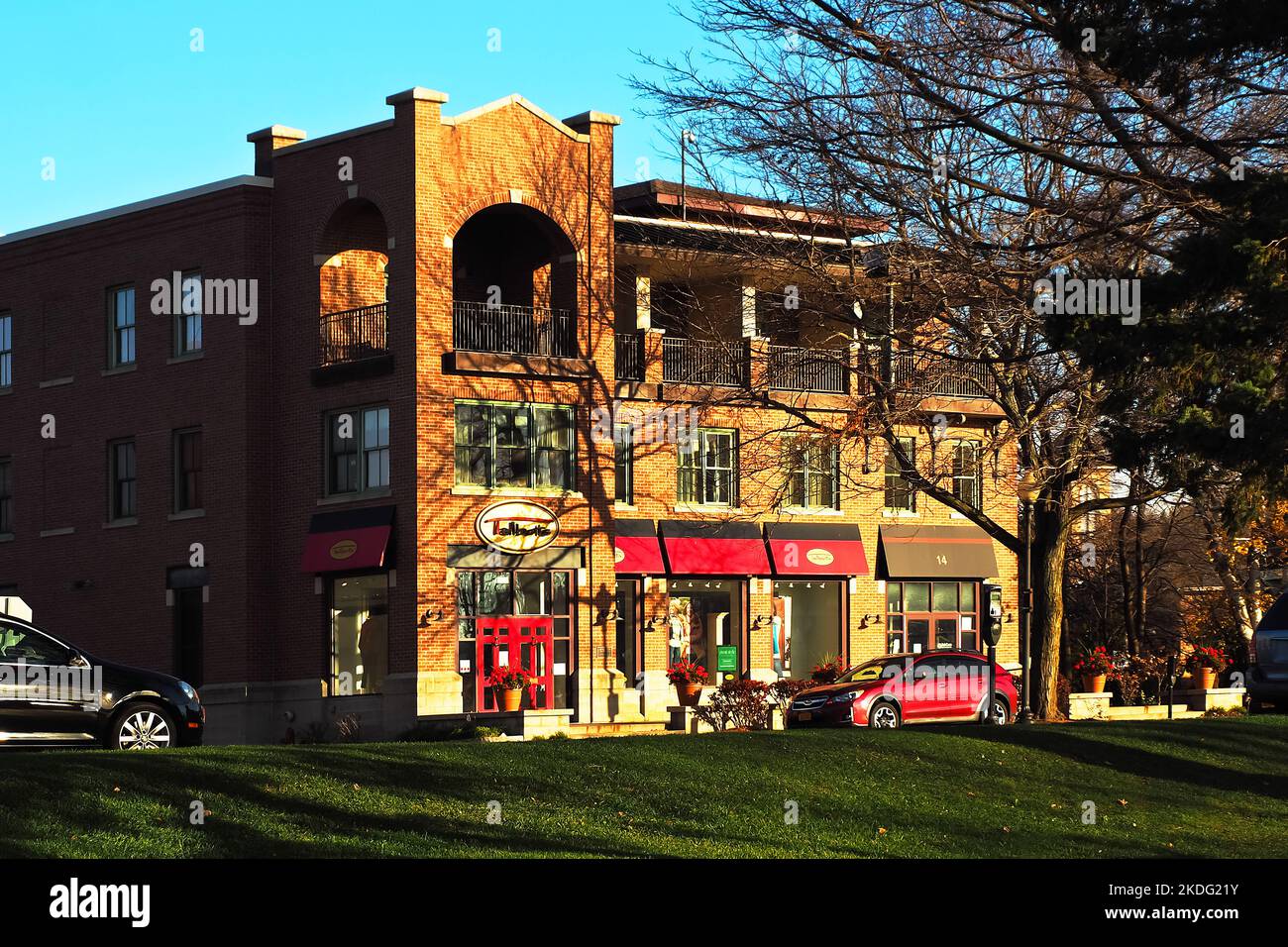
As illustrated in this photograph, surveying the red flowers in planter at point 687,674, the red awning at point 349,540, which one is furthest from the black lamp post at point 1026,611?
the red awning at point 349,540

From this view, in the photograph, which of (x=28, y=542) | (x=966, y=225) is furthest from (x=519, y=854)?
(x=28, y=542)

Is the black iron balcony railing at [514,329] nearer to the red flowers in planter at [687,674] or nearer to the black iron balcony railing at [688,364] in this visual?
the black iron balcony railing at [688,364]

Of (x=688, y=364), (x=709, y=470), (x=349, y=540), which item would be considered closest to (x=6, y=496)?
(x=349, y=540)

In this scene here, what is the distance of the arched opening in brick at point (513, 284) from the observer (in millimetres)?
43188

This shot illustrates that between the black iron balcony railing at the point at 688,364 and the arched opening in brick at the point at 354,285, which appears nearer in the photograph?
the arched opening in brick at the point at 354,285

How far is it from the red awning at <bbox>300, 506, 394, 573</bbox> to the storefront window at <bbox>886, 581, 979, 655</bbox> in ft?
47.7

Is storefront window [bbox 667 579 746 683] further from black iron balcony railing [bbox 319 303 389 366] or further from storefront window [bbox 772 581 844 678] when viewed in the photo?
black iron balcony railing [bbox 319 303 389 366]

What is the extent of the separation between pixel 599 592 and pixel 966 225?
650 inches

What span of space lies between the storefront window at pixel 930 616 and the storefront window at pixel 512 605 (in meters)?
10.0

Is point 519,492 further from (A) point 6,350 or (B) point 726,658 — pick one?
(A) point 6,350

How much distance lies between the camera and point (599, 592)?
43688mm

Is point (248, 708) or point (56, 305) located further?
point (56, 305)

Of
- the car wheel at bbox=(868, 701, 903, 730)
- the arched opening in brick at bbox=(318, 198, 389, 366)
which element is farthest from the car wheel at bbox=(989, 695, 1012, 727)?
the arched opening in brick at bbox=(318, 198, 389, 366)
